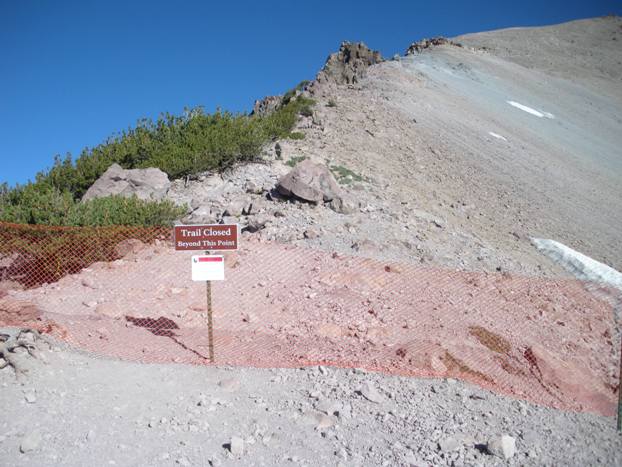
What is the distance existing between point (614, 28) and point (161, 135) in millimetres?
62296

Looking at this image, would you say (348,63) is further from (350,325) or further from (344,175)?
(350,325)

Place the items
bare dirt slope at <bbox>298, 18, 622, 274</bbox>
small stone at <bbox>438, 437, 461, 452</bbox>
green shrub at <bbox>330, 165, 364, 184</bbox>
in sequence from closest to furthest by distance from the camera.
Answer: small stone at <bbox>438, 437, 461, 452</bbox>
bare dirt slope at <bbox>298, 18, 622, 274</bbox>
green shrub at <bbox>330, 165, 364, 184</bbox>

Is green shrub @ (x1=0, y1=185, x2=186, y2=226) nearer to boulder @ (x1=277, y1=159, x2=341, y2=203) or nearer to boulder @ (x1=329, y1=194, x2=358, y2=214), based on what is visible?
boulder @ (x1=277, y1=159, x2=341, y2=203)

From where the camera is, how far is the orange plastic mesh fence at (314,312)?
5629 mm

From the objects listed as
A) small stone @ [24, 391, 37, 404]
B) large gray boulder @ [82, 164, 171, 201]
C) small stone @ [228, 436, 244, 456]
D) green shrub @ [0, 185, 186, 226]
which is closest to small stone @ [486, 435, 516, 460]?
small stone @ [228, 436, 244, 456]

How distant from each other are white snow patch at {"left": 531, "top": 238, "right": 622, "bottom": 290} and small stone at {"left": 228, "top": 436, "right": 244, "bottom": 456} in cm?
851

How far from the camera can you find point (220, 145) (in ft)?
43.0

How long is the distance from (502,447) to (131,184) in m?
10.4

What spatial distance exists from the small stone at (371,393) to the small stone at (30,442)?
117 inches

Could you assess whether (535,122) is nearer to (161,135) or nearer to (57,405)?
(161,135)

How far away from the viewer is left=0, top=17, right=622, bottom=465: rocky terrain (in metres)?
4.09

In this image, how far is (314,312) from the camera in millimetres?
6906

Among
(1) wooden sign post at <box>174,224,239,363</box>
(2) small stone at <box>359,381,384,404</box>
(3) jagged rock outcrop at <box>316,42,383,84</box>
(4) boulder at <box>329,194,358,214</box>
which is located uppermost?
(3) jagged rock outcrop at <box>316,42,383,84</box>

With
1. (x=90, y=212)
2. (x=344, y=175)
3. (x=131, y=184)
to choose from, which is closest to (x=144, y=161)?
(x=131, y=184)
